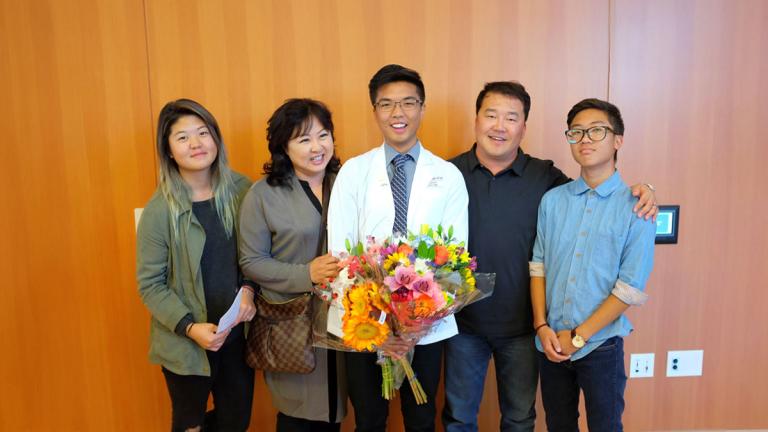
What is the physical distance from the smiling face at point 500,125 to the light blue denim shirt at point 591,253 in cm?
27

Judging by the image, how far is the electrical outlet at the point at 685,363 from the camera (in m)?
2.61

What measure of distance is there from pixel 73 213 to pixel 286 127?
146 cm

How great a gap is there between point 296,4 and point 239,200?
111cm

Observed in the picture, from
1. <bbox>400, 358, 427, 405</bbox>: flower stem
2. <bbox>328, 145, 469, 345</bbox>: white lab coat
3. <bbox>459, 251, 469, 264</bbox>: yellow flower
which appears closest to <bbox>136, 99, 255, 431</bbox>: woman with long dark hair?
<bbox>328, 145, 469, 345</bbox>: white lab coat

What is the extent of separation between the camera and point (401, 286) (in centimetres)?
138

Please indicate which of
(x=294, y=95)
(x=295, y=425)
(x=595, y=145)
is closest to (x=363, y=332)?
(x=295, y=425)

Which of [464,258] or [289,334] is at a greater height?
[464,258]

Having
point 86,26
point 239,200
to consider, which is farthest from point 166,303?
point 86,26

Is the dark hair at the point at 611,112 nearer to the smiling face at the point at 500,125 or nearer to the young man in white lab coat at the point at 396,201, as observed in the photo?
the smiling face at the point at 500,125

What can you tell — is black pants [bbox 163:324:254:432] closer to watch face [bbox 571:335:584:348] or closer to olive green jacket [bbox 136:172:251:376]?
olive green jacket [bbox 136:172:251:376]

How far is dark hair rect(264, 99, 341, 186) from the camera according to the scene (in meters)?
1.85

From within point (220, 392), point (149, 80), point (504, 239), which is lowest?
point (220, 392)

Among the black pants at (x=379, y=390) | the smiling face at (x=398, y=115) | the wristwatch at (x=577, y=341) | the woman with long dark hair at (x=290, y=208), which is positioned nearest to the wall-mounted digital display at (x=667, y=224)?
the wristwatch at (x=577, y=341)

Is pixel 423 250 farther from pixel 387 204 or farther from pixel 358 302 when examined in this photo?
pixel 387 204
